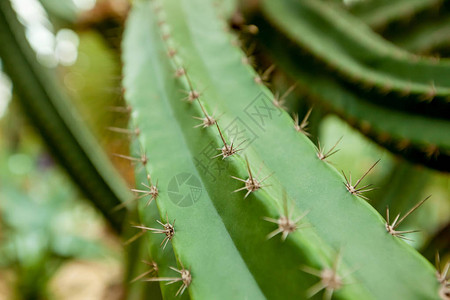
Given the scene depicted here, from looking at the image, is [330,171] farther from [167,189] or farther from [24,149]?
[24,149]

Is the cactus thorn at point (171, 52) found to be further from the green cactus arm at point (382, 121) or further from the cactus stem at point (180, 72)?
the green cactus arm at point (382, 121)

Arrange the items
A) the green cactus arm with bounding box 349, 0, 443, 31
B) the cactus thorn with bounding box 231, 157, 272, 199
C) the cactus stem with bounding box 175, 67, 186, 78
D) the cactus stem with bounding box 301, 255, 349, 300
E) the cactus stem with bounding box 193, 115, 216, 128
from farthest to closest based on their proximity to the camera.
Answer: the green cactus arm with bounding box 349, 0, 443, 31 → the cactus stem with bounding box 175, 67, 186, 78 → the cactus stem with bounding box 193, 115, 216, 128 → the cactus thorn with bounding box 231, 157, 272, 199 → the cactus stem with bounding box 301, 255, 349, 300

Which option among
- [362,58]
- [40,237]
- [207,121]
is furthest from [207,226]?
[40,237]

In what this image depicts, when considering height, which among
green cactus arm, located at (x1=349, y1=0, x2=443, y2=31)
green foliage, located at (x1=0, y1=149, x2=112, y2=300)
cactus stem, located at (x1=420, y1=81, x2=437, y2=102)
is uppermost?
green cactus arm, located at (x1=349, y1=0, x2=443, y2=31)

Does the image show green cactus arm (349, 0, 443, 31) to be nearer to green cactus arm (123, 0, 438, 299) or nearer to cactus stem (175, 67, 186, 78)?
green cactus arm (123, 0, 438, 299)

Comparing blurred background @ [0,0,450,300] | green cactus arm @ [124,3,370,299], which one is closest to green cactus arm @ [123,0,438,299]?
green cactus arm @ [124,3,370,299]

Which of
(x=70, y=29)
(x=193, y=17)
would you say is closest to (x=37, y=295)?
(x=70, y=29)

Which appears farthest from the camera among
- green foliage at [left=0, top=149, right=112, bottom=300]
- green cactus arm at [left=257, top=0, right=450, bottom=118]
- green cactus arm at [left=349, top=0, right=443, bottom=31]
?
green foliage at [left=0, top=149, right=112, bottom=300]
